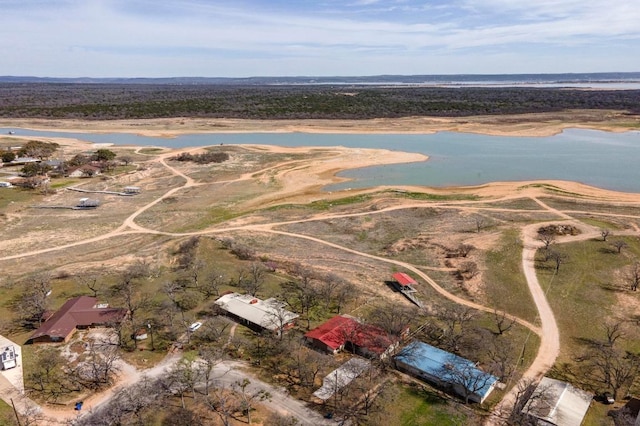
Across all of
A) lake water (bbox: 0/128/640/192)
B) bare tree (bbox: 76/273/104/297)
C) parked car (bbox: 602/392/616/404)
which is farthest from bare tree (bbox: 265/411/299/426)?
lake water (bbox: 0/128/640/192)

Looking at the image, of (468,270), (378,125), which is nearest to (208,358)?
(468,270)

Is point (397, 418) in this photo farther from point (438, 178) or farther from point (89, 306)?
point (438, 178)

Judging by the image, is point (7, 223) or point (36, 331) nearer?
point (36, 331)

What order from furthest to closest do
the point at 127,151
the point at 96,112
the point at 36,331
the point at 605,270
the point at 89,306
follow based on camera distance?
1. the point at 96,112
2. the point at 127,151
3. the point at 605,270
4. the point at 89,306
5. the point at 36,331

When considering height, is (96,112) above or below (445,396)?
above

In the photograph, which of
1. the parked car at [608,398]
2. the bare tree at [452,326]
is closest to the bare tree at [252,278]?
the bare tree at [452,326]

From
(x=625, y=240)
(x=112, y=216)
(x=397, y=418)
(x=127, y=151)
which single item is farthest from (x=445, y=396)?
(x=127, y=151)

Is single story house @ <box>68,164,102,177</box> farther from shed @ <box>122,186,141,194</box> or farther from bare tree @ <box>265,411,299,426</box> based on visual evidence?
bare tree @ <box>265,411,299,426</box>
